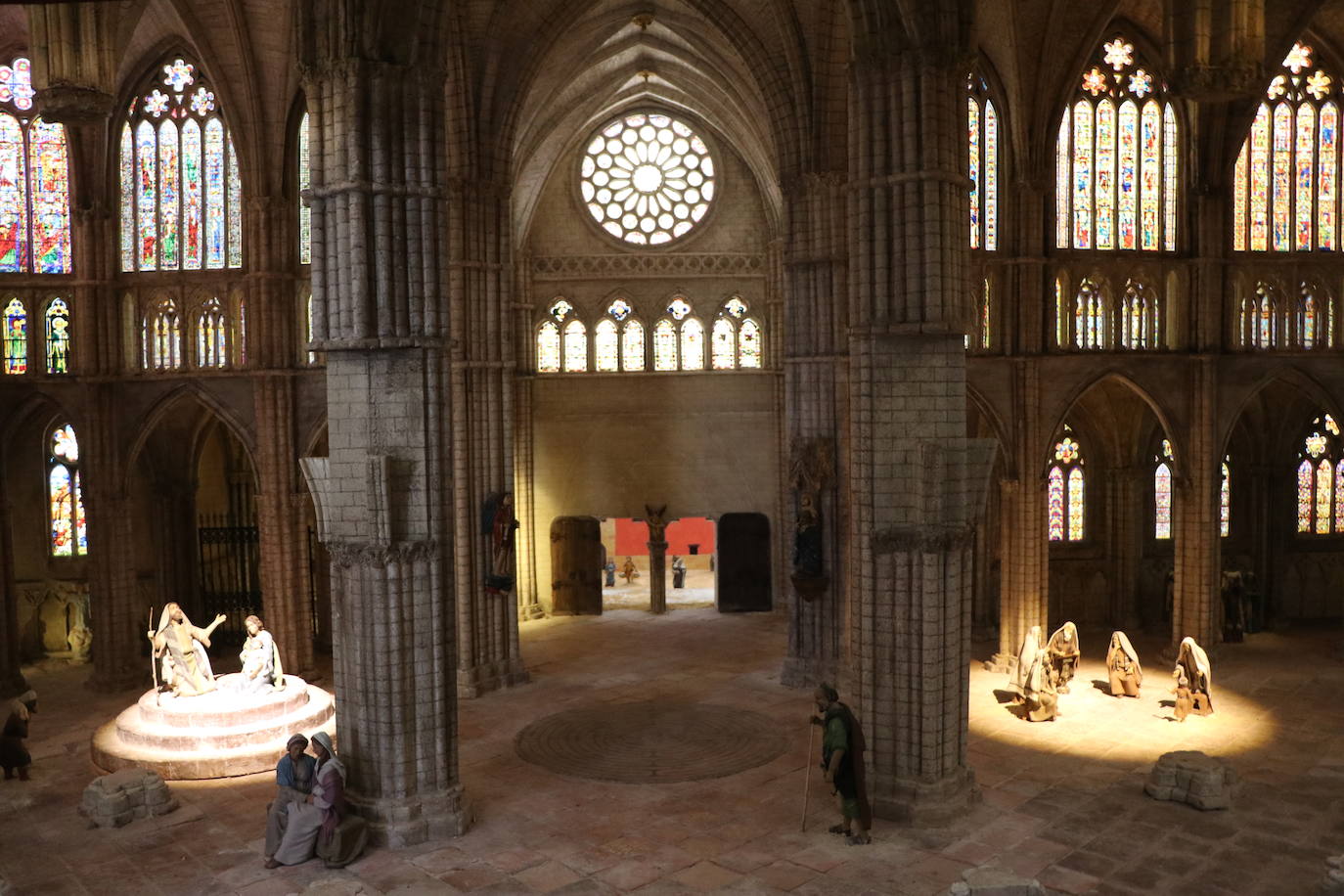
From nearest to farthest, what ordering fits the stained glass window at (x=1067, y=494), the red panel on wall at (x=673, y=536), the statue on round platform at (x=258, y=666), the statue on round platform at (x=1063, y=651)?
1. the statue on round platform at (x=258, y=666)
2. the statue on round platform at (x=1063, y=651)
3. the stained glass window at (x=1067, y=494)
4. the red panel on wall at (x=673, y=536)

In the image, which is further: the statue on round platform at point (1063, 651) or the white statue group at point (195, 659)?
the statue on round platform at point (1063, 651)

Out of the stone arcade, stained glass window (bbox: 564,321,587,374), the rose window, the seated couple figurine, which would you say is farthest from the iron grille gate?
the seated couple figurine

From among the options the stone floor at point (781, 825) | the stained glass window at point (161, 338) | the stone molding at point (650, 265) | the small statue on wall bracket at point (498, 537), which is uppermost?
the stone molding at point (650, 265)

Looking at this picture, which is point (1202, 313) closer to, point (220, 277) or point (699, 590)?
point (699, 590)

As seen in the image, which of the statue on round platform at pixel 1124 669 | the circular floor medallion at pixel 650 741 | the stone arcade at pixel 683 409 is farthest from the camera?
the statue on round platform at pixel 1124 669

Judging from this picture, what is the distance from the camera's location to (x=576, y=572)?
3322 centimetres

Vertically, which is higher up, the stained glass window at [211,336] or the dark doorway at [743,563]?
the stained glass window at [211,336]

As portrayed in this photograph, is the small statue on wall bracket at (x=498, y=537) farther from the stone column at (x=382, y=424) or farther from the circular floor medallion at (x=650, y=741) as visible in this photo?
the stone column at (x=382, y=424)

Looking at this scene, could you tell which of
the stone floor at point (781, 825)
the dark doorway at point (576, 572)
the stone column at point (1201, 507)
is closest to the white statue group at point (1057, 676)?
the stone floor at point (781, 825)

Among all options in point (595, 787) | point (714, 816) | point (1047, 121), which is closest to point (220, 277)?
point (595, 787)

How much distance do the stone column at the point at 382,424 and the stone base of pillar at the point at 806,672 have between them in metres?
9.20

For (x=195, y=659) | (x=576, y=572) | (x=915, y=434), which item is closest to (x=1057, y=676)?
(x=915, y=434)

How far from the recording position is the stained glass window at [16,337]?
955 inches

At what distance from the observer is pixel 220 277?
24406 millimetres
